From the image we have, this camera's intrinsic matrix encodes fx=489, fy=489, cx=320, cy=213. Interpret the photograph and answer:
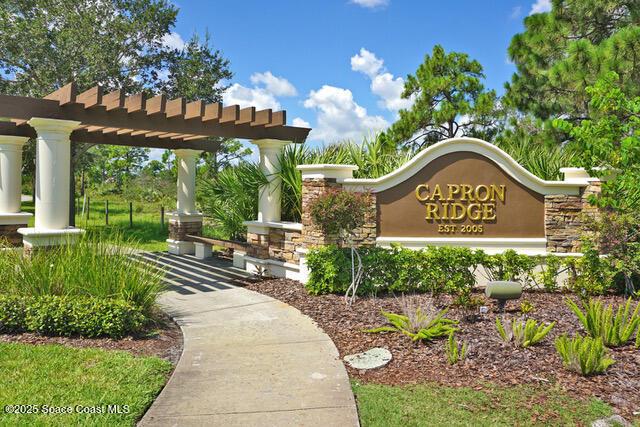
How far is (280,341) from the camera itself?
5.64m

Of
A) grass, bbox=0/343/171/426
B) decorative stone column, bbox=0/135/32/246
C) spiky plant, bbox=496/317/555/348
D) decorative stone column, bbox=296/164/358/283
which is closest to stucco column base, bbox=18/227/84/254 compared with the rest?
grass, bbox=0/343/171/426

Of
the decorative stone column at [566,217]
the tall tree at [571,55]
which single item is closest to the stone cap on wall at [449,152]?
the decorative stone column at [566,217]

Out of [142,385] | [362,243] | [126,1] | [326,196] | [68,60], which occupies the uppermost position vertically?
[126,1]

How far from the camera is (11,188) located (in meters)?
10.6

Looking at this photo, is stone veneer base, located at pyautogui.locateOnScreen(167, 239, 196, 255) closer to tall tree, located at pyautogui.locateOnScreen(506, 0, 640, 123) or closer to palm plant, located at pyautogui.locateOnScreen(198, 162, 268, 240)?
palm plant, located at pyautogui.locateOnScreen(198, 162, 268, 240)

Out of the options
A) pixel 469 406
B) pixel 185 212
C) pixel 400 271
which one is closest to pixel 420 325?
pixel 469 406

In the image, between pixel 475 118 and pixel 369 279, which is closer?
pixel 369 279

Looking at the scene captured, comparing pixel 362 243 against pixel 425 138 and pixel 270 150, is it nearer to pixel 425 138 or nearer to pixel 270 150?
pixel 270 150

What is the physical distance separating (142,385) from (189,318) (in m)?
2.43

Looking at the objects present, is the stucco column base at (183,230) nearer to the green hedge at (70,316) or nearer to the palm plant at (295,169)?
the palm plant at (295,169)

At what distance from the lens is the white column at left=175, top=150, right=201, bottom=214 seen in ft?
42.3

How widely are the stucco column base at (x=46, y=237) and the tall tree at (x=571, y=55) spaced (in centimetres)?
1157

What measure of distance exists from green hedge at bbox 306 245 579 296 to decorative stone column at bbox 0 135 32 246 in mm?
6741

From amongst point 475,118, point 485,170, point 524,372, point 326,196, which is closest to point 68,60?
point 326,196
